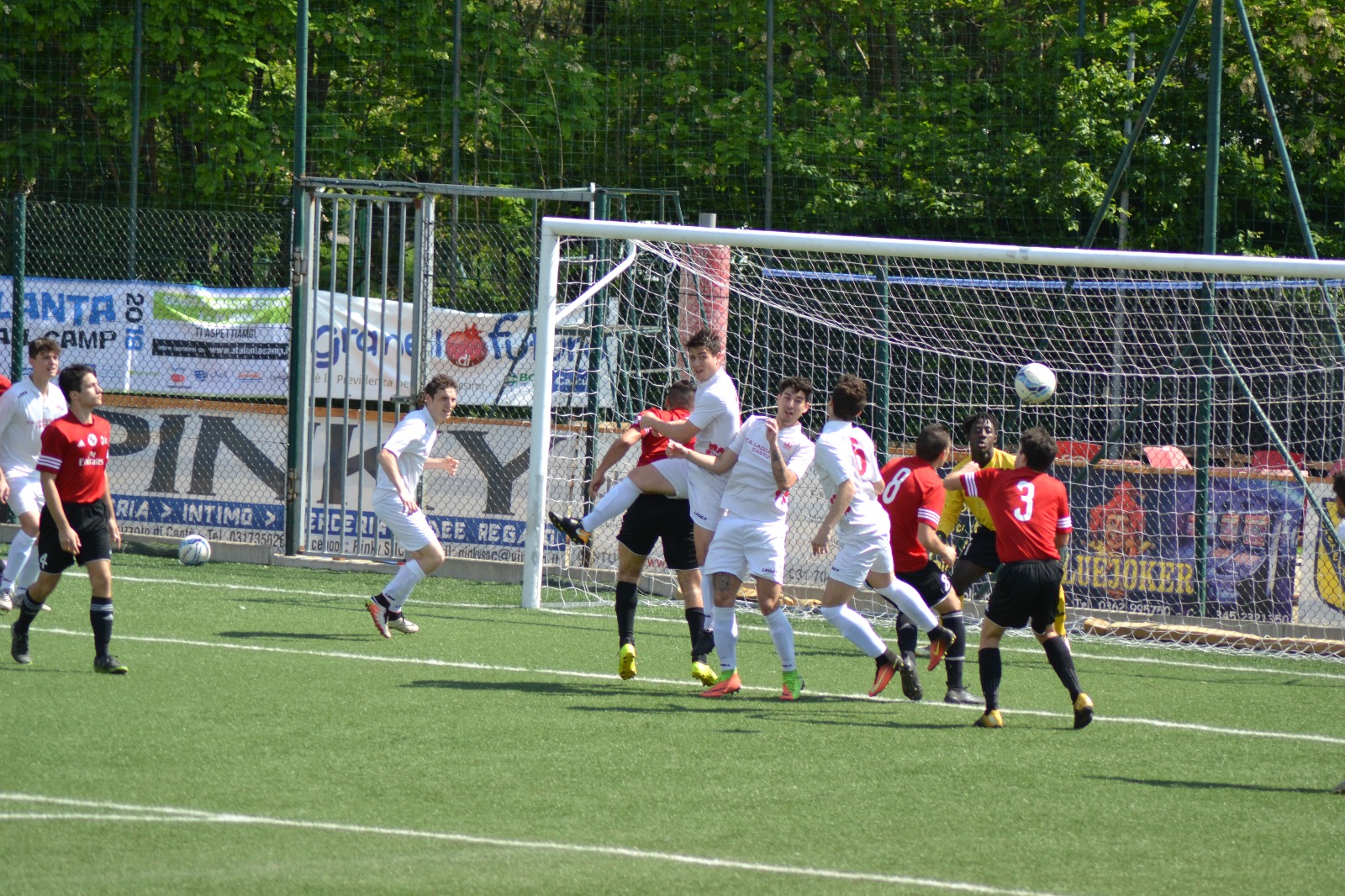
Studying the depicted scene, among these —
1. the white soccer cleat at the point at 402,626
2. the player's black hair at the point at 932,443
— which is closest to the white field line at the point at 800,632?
the white soccer cleat at the point at 402,626

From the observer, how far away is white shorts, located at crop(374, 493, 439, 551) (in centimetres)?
1098

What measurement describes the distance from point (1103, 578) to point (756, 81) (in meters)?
9.07

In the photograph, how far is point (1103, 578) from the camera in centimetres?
1298

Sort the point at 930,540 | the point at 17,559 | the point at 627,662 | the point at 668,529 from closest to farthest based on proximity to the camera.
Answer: the point at 627,662 → the point at 930,540 → the point at 668,529 → the point at 17,559

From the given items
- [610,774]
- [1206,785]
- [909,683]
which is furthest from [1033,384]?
[610,774]

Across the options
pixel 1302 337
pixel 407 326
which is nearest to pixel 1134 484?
pixel 1302 337

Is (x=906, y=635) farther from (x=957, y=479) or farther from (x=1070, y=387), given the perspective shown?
(x=1070, y=387)

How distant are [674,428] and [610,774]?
2739mm

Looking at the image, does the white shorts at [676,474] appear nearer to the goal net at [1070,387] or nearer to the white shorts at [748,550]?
the white shorts at [748,550]

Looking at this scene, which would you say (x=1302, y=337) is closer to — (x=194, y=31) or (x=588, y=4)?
(x=588, y=4)

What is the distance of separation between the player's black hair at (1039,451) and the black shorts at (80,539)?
16.6 feet

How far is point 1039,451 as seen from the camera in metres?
8.23

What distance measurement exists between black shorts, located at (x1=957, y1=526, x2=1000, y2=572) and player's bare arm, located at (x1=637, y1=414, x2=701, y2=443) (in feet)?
7.76

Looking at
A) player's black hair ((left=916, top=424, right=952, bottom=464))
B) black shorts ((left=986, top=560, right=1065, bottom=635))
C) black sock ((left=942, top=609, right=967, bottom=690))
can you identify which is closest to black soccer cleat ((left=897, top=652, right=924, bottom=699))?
black sock ((left=942, top=609, right=967, bottom=690))
